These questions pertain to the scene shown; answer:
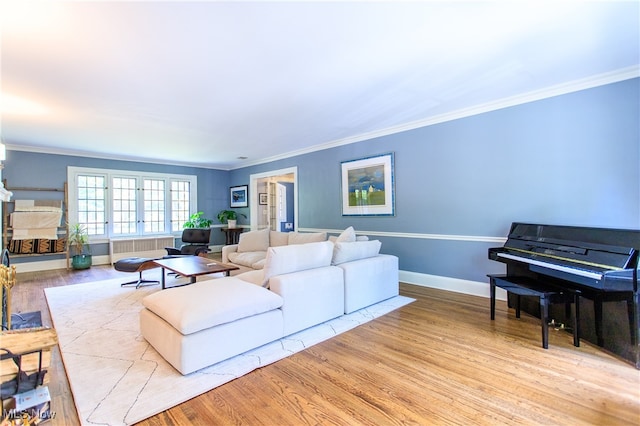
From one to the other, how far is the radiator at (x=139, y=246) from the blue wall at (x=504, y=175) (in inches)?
191

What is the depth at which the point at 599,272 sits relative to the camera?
2.24 metres

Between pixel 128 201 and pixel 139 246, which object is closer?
pixel 139 246

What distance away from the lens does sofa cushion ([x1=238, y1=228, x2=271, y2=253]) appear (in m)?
5.36

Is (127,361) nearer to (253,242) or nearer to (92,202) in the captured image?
(253,242)

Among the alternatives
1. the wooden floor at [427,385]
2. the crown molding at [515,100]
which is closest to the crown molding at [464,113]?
the crown molding at [515,100]

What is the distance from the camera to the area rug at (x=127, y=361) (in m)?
1.83

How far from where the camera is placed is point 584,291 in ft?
8.61

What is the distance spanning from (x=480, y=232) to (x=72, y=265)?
25.3ft

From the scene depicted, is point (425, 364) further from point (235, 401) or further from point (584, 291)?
point (584, 291)

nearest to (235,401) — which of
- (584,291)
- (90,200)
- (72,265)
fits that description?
(584,291)

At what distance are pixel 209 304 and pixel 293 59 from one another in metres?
2.16

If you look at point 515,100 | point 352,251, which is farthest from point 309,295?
point 515,100

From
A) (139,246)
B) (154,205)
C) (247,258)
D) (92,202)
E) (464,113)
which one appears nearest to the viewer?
(464,113)

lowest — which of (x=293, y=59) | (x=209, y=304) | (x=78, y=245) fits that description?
(x=209, y=304)
